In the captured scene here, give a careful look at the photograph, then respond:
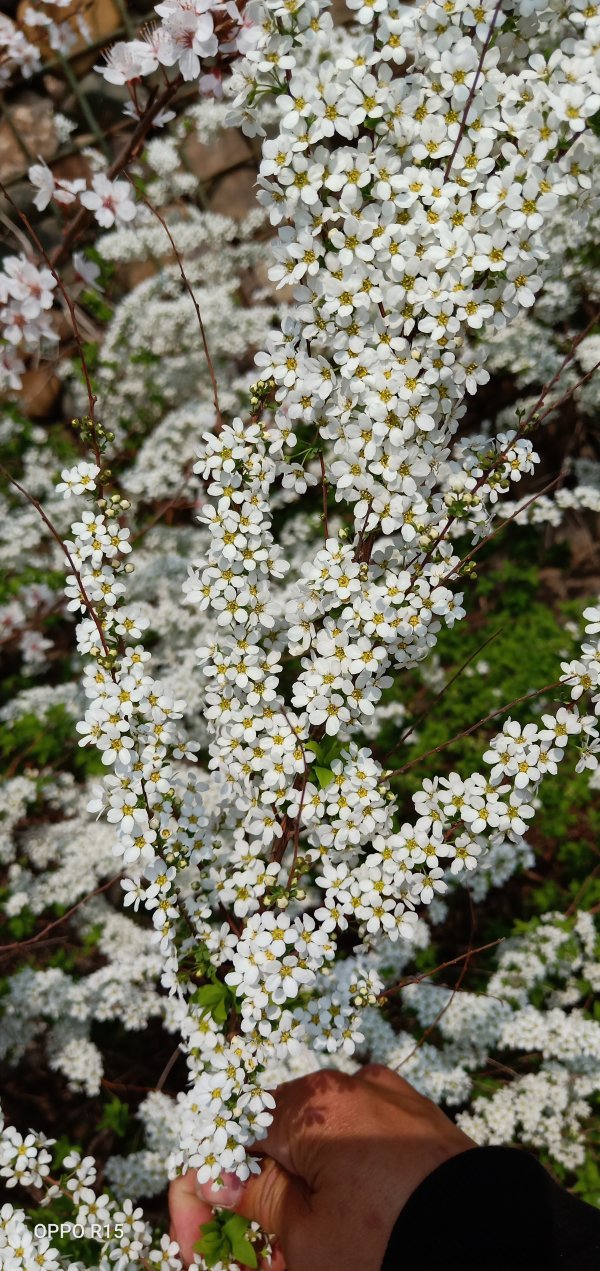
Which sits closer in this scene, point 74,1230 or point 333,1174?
point 333,1174

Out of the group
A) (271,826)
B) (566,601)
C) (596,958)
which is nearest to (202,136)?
(566,601)

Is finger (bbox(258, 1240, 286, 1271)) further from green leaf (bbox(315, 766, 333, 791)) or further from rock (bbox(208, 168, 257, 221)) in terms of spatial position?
rock (bbox(208, 168, 257, 221))

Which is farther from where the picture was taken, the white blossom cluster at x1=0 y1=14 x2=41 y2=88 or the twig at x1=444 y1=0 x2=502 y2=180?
the white blossom cluster at x1=0 y1=14 x2=41 y2=88

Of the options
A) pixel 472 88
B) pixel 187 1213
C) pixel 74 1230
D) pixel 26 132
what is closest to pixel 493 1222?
pixel 187 1213

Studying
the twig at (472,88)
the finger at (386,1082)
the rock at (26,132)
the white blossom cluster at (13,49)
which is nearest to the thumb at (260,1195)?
the finger at (386,1082)

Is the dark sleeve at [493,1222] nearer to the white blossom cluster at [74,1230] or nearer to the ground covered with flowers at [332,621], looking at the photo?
the ground covered with flowers at [332,621]

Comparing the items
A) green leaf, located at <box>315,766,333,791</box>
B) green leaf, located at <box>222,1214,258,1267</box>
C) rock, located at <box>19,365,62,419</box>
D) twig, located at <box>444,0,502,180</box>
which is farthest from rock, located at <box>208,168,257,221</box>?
green leaf, located at <box>222,1214,258,1267</box>

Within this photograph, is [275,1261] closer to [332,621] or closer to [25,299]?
[332,621]
